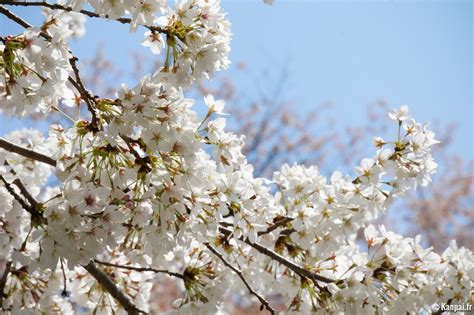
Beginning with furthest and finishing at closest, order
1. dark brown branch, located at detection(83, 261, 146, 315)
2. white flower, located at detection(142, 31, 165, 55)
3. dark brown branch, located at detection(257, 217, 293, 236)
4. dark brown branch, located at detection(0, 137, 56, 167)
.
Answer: dark brown branch, located at detection(83, 261, 146, 315) < dark brown branch, located at detection(257, 217, 293, 236) < dark brown branch, located at detection(0, 137, 56, 167) < white flower, located at detection(142, 31, 165, 55)

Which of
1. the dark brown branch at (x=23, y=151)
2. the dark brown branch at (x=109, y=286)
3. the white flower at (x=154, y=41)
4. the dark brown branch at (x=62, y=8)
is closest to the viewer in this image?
the dark brown branch at (x=62, y=8)

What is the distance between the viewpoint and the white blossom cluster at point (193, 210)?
6.44 feet

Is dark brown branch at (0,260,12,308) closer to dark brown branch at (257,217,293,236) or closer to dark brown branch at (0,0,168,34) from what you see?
dark brown branch at (257,217,293,236)

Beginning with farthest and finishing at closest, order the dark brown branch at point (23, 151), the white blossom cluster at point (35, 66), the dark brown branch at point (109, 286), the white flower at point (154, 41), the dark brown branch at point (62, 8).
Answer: the dark brown branch at point (109, 286) → the dark brown branch at point (23, 151) → the white flower at point (154, 41) → the dark brown branch at point (62, 8) → the white blossom cluster at point (35, 66)

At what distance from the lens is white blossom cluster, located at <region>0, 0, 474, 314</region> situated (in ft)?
6.44

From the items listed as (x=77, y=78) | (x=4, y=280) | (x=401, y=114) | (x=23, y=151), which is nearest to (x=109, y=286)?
(x=4, y=280)

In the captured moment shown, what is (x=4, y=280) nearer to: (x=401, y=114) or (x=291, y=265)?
(x=291, y=265)

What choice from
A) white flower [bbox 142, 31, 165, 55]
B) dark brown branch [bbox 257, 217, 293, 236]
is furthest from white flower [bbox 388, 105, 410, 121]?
white flower [bbox 142, 31, 165, 55]

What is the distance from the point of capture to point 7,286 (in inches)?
117

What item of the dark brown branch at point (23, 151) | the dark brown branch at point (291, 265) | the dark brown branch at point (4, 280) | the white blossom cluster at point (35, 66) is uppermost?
the dark brown branch at point (23, 151)

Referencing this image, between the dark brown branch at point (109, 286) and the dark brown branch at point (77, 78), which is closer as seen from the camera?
the dark brown branch at point (77, 78)

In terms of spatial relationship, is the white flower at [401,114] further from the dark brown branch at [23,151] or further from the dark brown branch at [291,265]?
the dark brown branch at [23,151]

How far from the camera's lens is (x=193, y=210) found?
2.08 meters

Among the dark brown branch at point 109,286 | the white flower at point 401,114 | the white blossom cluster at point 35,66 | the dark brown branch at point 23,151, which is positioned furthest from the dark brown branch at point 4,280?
the white flower at point 401,114
